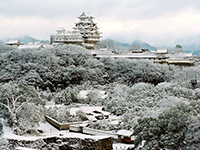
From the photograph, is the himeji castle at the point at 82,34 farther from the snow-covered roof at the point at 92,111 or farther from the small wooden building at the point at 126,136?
the small wooden building at the point at 126,136

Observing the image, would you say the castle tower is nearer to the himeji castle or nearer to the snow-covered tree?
the himeji castle

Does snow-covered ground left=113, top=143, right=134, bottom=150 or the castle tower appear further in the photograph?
the castle tower

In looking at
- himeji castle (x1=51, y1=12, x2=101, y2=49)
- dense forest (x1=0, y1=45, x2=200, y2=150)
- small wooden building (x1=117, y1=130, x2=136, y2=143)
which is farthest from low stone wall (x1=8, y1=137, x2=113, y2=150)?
himeji castle (x1=51, y1=12, x2=101, y2=49)

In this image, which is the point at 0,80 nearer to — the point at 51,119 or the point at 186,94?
the point at 51,119

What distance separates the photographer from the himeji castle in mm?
43531

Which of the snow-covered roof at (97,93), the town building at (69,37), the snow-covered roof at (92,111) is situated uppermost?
the town building at (69,37)

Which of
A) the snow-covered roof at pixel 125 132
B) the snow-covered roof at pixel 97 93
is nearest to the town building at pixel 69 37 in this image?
the snow-covered roof at pixel 97 93

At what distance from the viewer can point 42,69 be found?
3297 centimetres

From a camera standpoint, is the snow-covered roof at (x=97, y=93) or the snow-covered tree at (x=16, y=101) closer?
the snow-covered tree at (x=16, y=101)

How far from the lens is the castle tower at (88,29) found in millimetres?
46688

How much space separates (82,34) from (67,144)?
34.5 meters

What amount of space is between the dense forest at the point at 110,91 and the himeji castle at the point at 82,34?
20.5ft

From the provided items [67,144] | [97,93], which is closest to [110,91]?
[97,93]

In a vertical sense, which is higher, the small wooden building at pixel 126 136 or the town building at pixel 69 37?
the town building at pixel 69 37
